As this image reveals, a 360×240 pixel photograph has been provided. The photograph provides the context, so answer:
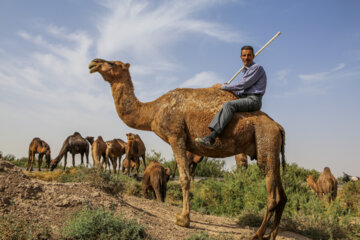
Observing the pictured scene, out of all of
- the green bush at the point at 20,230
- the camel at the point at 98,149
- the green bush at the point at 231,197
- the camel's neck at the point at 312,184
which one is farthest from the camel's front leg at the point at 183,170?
the camel at the point at 98,149

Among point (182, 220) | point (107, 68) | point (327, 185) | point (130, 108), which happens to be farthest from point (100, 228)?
point (327, 185)

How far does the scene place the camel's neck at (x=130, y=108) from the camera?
7516mm

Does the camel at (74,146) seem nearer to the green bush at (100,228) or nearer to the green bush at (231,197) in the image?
the green bush at (231,197)

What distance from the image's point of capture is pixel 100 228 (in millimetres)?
5559

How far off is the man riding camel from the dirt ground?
68.5 inches

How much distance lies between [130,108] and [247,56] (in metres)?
2.67

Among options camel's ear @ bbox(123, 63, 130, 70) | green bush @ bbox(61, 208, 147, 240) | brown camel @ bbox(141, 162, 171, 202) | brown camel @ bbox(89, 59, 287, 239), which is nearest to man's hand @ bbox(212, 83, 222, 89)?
brown camel @ bbox(89, 59, 287, 239)

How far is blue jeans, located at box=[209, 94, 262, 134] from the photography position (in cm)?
663

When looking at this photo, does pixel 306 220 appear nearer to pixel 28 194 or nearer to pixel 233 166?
pixel 28 194

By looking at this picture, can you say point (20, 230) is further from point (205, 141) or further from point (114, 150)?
point (114, 150)

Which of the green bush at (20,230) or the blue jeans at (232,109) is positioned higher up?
the blue jeans at (232,109)

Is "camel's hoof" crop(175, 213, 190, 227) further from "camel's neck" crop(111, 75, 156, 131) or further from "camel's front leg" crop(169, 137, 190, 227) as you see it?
"camel's neck" crop(111, 75, 156, 131)

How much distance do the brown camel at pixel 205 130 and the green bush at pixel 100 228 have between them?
1.43 metres

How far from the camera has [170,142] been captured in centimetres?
710
